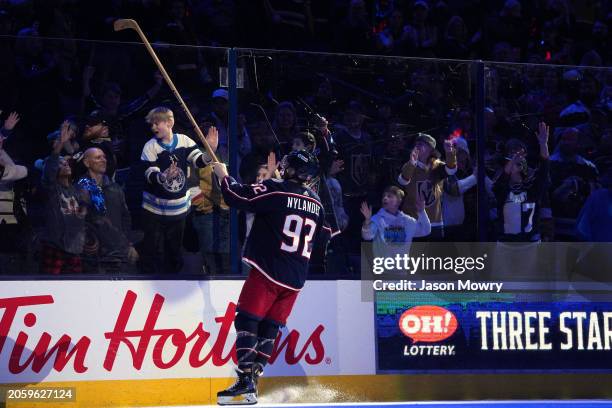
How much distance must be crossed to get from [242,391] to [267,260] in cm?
83

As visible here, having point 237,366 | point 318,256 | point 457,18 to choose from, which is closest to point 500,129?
point 318,256

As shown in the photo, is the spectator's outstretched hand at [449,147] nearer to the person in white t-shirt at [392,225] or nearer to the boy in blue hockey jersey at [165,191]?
the person in white t-shirt at [392,225]

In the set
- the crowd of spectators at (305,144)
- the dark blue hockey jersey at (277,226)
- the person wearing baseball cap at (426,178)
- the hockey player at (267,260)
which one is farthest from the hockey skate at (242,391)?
the person wearing baseball cap at (426,178)

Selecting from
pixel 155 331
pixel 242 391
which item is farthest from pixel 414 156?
pixel 155 331

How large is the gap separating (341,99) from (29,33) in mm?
2819

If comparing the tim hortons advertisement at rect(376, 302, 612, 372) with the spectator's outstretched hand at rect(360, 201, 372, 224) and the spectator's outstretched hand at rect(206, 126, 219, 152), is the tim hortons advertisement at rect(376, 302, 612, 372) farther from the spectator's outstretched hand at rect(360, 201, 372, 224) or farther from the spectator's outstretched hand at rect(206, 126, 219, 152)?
the spectator's outstretched hand at rect(206, 126, 219, 152)

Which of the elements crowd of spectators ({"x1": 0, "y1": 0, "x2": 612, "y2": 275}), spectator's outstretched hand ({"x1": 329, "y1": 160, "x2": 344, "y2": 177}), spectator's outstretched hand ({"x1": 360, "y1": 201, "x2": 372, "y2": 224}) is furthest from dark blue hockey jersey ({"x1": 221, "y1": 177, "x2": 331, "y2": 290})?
spectator's outstretched hand ({"x1": 360, "y1": 201, "x2": 372, "y2": 224})

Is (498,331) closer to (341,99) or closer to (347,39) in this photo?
(341,99)

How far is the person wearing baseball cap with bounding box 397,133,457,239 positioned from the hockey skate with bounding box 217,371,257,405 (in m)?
1.61

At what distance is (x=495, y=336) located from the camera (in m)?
6.77

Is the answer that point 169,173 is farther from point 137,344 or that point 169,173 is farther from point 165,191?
point 137,344

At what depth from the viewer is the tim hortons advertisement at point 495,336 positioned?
21.8 ft

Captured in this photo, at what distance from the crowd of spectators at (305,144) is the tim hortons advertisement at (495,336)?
501 mm

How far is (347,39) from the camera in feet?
29.7
